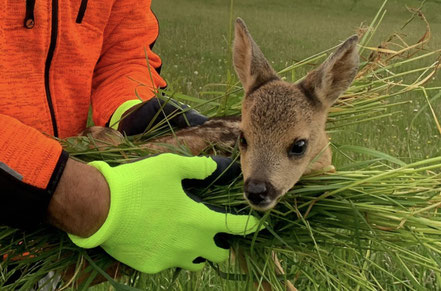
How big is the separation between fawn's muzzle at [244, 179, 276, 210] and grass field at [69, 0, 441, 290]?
0.47 meters

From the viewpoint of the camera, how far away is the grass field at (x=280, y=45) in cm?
327

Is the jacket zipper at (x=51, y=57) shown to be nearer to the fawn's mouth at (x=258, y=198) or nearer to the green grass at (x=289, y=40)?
the green grass at (x=289, y=40)

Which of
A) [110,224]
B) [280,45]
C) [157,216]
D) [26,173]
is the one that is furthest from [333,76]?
[280,45]

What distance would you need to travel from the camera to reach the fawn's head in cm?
201

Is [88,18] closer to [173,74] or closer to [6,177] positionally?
[6,177]

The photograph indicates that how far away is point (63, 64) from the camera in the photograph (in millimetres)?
2676

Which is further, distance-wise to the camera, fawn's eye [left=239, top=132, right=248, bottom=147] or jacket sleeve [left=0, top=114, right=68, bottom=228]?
fawn's eye [left=239, top=132, right=248, bottom=147]

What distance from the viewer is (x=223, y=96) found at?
254 cm

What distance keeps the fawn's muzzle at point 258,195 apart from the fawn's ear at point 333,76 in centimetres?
57

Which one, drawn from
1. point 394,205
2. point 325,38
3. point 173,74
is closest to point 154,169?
point 394,205

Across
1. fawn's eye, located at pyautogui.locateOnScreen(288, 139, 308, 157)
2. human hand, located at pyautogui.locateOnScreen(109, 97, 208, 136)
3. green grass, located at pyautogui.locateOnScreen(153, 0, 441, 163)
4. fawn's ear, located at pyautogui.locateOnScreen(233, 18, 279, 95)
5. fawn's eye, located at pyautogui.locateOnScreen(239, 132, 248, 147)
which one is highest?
fawn's ear, located at pyautogui.locateOnScreen(233, 18, 279, 95)

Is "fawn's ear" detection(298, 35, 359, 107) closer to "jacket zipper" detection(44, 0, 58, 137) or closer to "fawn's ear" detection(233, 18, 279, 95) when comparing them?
"fawn's ear" detection(233, 18, 279, 95)

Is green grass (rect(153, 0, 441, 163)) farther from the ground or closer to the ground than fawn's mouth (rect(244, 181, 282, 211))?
closer to the ground

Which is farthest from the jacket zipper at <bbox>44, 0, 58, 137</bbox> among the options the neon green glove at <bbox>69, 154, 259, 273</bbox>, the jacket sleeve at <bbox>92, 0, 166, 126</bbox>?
the neon green glove at <bbox>69, 154, 259, 273</bbox>
